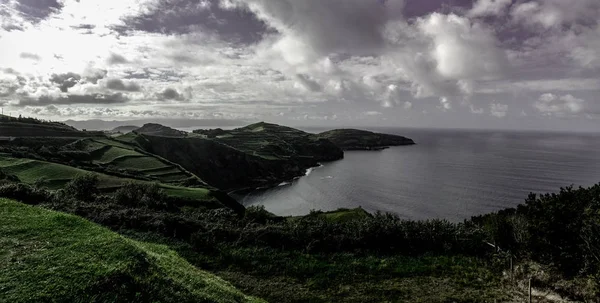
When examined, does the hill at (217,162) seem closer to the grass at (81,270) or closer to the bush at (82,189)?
the bush at (82,189)

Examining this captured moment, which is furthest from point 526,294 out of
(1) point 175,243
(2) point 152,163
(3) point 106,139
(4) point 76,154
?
(3) point 106,139

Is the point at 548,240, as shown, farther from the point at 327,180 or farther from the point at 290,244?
the point at 327,180

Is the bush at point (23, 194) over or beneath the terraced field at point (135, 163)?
over

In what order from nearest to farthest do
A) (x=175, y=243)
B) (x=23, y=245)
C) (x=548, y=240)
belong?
(x=23, y=245), (x=548, y=240), (x=175, y=243)

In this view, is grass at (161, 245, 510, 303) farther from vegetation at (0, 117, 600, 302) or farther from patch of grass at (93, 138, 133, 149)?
patch of grass at (93, 138, 133, 149)

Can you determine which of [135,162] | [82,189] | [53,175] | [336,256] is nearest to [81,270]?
[336,256]

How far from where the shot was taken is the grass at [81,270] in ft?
34.7

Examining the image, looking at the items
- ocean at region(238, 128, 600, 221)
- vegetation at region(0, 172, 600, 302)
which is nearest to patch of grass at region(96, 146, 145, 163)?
ocean at region(238, 128, 600, 221)

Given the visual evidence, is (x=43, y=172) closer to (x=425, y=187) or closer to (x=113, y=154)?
(x=113, y=154)

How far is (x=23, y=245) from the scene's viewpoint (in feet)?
43.5

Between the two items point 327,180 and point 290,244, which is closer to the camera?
point 290,244

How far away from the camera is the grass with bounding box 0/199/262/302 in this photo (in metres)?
10.6

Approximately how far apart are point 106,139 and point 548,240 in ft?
468

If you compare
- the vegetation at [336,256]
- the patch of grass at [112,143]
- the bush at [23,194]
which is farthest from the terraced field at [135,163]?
the vegetation at [336,256]
